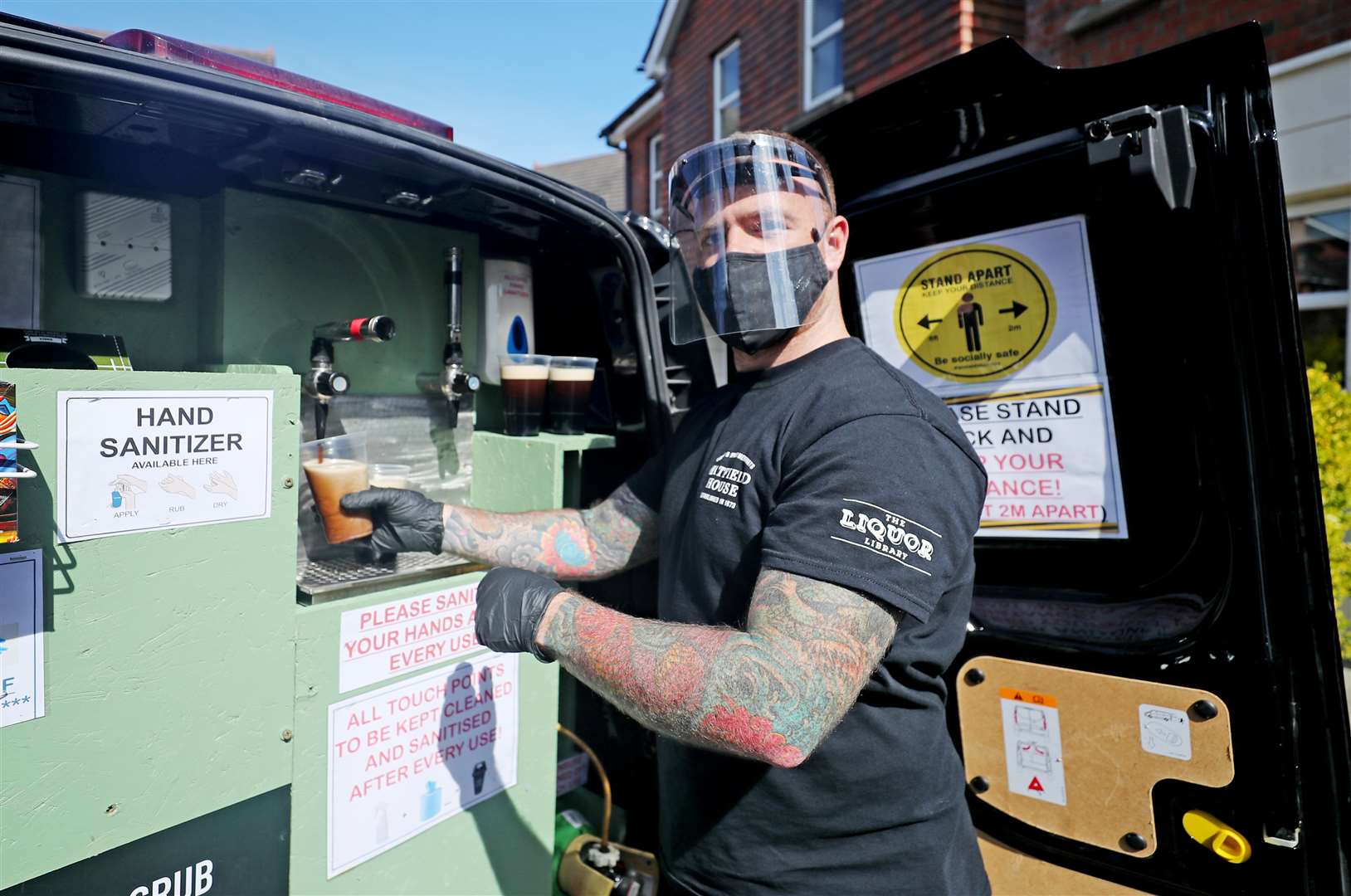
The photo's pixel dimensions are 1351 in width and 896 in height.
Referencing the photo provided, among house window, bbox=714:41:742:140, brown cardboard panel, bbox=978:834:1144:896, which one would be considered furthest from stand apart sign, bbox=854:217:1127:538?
house window, bbox=714:41:742:140

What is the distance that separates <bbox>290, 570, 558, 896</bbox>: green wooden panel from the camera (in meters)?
1.86

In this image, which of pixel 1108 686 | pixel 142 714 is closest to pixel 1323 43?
pixel 1108 686

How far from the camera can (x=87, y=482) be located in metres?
1.47

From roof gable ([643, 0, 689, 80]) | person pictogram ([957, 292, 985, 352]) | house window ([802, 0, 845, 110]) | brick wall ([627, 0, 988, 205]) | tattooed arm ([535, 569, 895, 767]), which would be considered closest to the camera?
tattooed arm ([535, 569, 895, 767])

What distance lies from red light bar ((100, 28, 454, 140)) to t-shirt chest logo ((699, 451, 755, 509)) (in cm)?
106

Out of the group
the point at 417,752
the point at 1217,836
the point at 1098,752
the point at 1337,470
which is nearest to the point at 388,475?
the point at 417,752

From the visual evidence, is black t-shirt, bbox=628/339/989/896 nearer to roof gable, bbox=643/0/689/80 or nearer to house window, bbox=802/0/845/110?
house window, bbox=802/0/845/110

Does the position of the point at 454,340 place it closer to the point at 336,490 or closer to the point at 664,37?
the point at 336,490

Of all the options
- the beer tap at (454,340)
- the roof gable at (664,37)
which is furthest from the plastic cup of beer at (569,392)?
the roof gable at (664,37)

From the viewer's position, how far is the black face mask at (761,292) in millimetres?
1767

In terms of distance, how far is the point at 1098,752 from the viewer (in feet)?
6.32

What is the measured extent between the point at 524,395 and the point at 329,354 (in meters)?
0.56

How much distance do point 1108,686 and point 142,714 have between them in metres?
2.06

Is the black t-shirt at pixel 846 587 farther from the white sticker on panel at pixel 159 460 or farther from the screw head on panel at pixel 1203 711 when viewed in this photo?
the white sticker on panel at pixel 159 460
